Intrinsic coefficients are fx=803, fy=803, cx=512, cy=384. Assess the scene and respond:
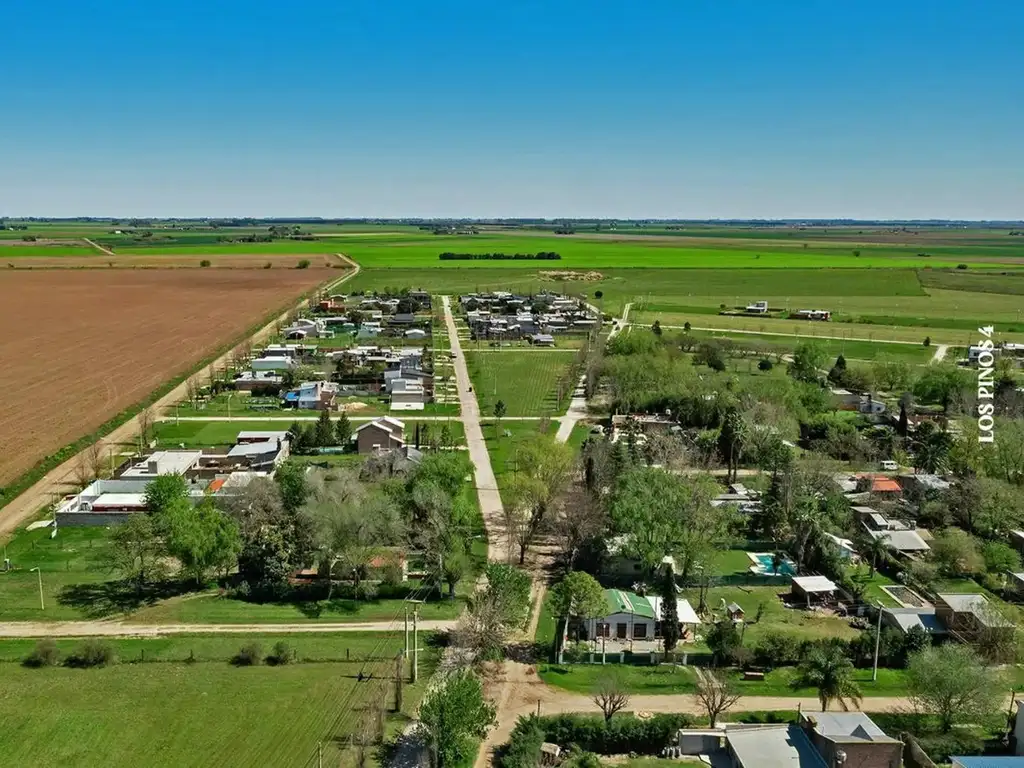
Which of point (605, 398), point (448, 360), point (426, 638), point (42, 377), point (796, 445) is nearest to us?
point (426, 638)

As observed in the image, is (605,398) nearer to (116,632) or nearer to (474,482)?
(474,482)

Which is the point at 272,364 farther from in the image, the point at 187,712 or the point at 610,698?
the point at 610,698

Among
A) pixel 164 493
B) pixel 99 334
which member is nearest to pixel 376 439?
Result: pixel 164 493

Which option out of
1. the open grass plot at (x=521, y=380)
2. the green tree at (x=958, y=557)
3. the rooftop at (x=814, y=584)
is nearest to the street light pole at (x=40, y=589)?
the rooftop at (x=814, y=584)

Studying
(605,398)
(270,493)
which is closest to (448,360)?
(605,398)

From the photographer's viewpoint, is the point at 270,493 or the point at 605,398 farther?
the point at 605,398

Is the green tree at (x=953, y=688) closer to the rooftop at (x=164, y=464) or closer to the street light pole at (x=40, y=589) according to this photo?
the street light pole at (x=40, y=589)

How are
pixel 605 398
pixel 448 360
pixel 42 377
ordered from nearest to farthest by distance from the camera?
1. pixel 605 398
2. pixel 42 377
3. pixel 448 360
